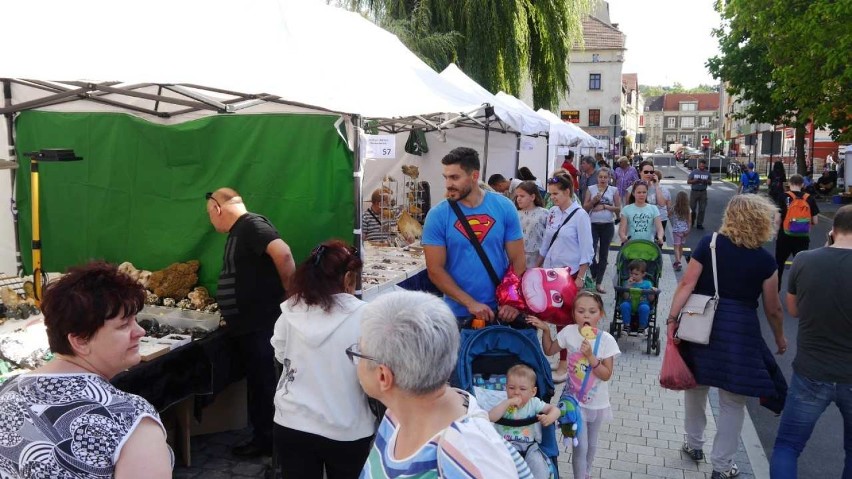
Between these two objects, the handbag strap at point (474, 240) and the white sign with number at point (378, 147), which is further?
the white sign with number at point (378, 147)

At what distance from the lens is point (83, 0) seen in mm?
3740

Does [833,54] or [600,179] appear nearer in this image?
[600,179]

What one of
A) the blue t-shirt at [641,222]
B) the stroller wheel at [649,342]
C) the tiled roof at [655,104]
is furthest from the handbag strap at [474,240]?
the tiled roof at [655,104]

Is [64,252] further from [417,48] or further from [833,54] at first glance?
[833,54]

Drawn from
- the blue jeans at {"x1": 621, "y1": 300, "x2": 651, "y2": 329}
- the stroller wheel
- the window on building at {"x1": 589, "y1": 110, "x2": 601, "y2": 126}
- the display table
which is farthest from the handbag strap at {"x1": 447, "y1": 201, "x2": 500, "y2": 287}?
the window on building at {"x1": 589, "y1": 110, "x2": 601, "y2": 126}

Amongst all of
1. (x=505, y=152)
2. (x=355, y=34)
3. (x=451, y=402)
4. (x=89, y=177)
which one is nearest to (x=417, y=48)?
(x=505, y=152)

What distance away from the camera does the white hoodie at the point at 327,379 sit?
2.97m

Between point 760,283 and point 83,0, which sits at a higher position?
point 83,0

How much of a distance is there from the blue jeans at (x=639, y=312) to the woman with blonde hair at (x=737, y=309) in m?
2.91

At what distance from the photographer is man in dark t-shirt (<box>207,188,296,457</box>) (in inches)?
164

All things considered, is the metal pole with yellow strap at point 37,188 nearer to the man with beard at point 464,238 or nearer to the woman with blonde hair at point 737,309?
the man with beard at point 464,238

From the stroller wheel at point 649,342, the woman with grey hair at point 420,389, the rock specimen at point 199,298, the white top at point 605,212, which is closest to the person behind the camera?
the woman with grey hair at point 420,389

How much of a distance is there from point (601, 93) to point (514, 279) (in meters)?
59.7

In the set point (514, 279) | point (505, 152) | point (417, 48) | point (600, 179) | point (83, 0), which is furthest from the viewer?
point (417, 48)
